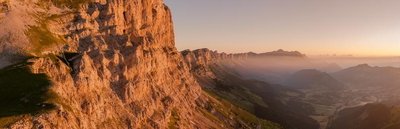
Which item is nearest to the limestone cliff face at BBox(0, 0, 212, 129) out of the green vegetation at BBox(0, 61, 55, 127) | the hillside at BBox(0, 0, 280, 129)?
the hillside at BBox(0, 0, 280, 129)

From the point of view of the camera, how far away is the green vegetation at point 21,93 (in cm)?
10338

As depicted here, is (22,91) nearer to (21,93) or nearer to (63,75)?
(21,93)

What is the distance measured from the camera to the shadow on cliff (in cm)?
10556

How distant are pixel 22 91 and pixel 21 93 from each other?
125 centimetres

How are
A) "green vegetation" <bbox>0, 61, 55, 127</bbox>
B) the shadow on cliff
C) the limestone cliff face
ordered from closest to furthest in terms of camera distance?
"green vegetation" <bbox>0, 61, 55, 127</bbox>
the shadow on cliff
the limestone cliff face

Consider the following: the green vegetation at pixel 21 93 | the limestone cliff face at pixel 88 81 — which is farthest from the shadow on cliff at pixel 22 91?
the limestone cliff face at pixel 88 81

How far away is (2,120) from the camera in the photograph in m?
97.9

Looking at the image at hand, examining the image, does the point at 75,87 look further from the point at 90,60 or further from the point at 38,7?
the point at 38,7

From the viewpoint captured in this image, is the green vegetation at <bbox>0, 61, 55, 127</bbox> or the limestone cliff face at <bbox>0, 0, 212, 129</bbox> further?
the limestone cliff face at <bbox>0, 0, 212, 129</bbox>

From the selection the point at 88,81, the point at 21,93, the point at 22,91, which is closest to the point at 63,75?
the point at 88,81

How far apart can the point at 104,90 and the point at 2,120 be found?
64.7 metres

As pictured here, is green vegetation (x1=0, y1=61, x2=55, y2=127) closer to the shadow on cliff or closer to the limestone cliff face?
the shadow on cliff

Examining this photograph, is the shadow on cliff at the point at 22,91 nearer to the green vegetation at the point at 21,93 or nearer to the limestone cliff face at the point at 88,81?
the green vegetation at the point at 21,93

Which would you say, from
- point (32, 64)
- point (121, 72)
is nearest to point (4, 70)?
point (32, 64)
